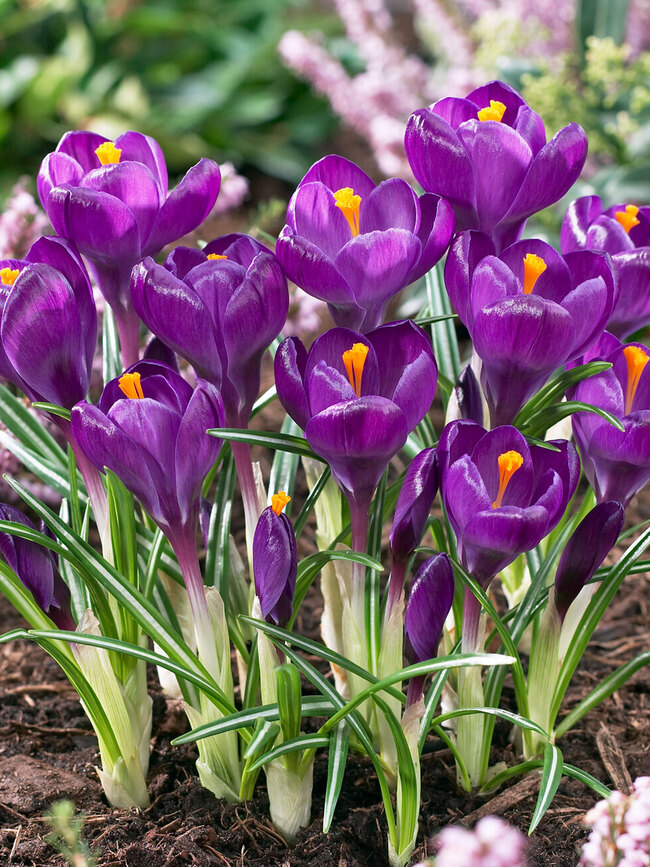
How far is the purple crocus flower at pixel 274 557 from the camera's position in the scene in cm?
84

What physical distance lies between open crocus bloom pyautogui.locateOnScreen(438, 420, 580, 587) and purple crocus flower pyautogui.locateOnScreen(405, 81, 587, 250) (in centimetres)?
24

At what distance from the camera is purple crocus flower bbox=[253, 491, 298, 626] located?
0.84 metres

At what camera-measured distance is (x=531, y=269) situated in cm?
86

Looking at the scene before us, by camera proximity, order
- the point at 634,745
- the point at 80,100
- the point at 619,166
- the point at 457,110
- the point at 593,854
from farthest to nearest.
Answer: the point at 80,100
the point at 619,166
the point at 634,745
the point at 457,110
the point at 593,854

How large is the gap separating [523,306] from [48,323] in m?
0.43

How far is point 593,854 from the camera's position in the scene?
0.68m

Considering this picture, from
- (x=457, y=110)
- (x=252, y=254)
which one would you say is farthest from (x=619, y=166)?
(x=252, y=254)

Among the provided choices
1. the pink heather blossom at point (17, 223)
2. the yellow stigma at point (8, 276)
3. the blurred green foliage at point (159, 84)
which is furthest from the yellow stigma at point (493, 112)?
the blurred green foliage at point (159, 84)

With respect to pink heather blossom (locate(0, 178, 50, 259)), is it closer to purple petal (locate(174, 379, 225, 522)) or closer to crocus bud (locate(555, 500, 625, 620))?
purple petal (locate(174, 379, 225, 522))

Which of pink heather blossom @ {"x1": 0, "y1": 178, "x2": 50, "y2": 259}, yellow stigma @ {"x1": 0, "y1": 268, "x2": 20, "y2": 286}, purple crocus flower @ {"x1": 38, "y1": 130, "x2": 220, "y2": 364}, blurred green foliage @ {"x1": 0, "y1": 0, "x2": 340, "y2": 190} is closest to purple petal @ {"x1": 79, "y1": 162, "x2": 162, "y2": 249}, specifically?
purple crocus flower @ {"x1": 38, "y1": 130, "x2": 220, "y2": 364}

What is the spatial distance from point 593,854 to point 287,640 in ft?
1.10

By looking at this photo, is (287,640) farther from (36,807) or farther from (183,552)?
(36,807)

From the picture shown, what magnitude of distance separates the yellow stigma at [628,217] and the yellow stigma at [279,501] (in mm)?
525

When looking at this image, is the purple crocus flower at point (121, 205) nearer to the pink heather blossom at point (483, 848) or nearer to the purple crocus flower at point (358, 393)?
the purple crocus flower at point (358, 393)
